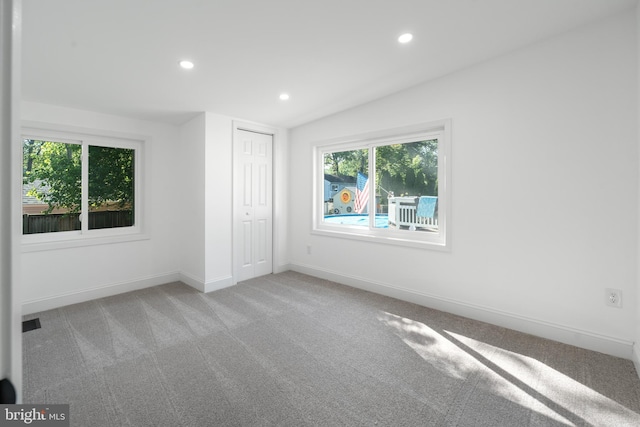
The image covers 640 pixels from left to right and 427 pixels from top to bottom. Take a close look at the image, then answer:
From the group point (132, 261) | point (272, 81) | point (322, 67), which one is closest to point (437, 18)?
point (322, 67)

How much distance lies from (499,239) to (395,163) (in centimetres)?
149

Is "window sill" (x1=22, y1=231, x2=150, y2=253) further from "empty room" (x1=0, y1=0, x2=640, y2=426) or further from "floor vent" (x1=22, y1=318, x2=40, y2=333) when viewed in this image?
"floor vent" (x1=22, y1=318, x2=40, y2=333)

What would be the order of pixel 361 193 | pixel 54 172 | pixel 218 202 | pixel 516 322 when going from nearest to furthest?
1. pixel 516 322
2. pixel 54 172
3. pixel 218 202
4. pixel 361 193

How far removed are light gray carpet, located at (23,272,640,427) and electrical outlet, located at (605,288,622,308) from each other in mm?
427

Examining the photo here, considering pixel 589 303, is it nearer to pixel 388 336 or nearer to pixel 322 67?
pixel 388 336

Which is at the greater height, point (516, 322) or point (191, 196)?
point (191, 196)

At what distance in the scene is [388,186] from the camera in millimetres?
3961

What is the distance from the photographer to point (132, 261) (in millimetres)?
3994

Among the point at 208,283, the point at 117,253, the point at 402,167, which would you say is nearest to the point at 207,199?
the point at 208,283

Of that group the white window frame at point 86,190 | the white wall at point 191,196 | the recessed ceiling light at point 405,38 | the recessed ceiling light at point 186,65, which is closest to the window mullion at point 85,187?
the white window frame at point 86,190

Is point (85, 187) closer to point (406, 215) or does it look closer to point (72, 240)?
point (72, 240)

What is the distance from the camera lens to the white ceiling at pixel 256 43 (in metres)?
2.04

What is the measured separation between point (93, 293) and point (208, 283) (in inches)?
51.8

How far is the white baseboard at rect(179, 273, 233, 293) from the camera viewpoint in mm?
3880
